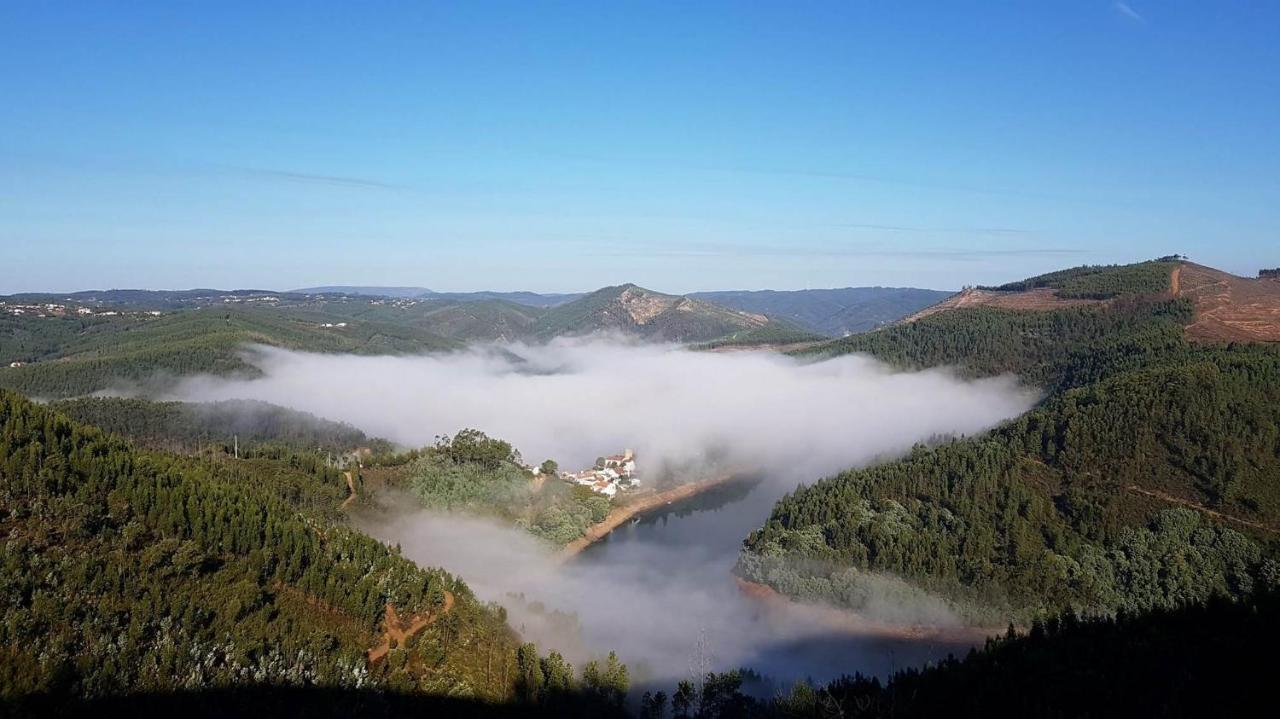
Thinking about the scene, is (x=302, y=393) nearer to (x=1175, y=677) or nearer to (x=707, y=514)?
→ (x=707, y=514)

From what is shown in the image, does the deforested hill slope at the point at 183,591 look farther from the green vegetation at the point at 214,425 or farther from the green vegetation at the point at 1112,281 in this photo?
the green vegetation at the point at 1112,281

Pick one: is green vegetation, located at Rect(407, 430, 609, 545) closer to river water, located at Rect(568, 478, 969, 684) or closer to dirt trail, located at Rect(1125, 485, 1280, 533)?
river water, located at Rect(568, 478, 969, 684)

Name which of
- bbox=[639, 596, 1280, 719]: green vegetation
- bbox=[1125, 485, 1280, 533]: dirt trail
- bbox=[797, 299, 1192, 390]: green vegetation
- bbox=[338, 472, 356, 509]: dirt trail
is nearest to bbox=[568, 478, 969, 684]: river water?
bbox=[639, 596, 1280, 719]: green vegetation

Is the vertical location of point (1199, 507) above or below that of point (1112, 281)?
below

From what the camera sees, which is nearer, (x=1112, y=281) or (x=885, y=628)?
(x=885, y=628)

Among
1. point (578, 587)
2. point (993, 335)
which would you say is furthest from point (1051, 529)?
point (993, 335)

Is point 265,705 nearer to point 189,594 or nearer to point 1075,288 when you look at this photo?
point 189,594

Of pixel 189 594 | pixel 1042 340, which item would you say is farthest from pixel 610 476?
pixel 1042 340
